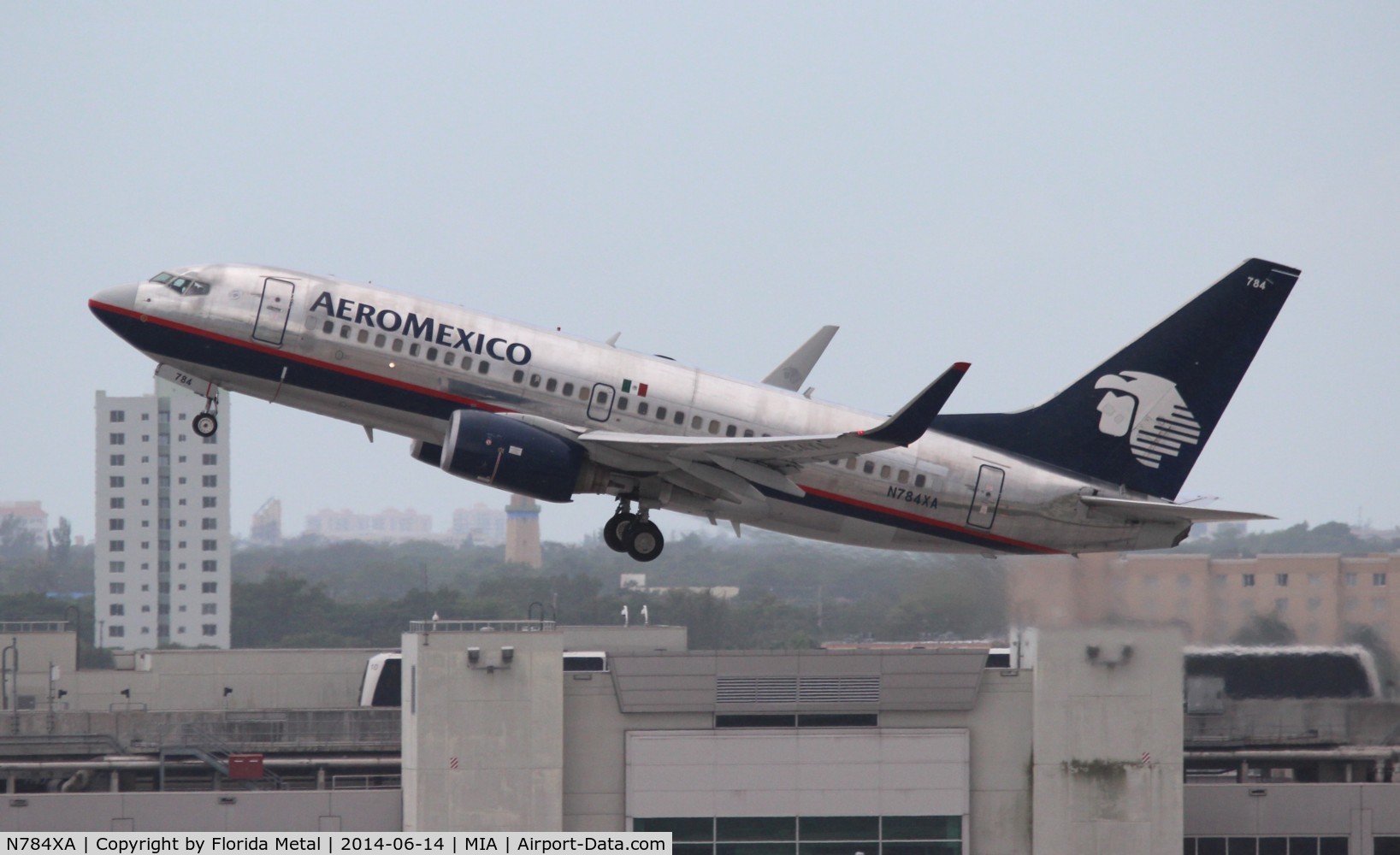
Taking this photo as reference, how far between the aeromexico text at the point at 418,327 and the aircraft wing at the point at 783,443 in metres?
2.62

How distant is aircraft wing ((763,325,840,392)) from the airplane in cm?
230

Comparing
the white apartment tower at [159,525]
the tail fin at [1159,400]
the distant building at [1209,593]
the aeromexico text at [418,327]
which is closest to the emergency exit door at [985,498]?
the tail fin at [1159,400]

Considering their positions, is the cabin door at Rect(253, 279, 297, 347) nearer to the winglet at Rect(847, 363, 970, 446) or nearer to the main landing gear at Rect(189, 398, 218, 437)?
the main landing gear at Rect(189, 398, 218, 437)

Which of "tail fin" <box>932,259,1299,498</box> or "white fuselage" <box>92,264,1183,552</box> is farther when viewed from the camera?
"tail fin" <box>932,259,1299,498</box>

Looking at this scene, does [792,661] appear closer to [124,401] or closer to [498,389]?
[498,389]

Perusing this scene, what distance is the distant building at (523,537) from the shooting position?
5989 inches

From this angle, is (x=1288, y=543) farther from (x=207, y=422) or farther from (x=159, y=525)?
(x=159, y=525)

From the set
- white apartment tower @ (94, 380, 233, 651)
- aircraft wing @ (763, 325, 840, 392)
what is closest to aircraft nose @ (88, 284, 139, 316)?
aircraft wing @ (763, 325, 840, 392)

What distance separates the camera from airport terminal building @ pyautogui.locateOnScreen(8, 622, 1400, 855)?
47.5 m

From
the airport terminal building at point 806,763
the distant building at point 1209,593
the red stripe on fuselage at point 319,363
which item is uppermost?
the red stripe on fuselage at point 319,363

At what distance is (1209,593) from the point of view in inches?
1944

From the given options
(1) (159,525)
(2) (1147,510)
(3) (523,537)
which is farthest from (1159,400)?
(1) (159,525)

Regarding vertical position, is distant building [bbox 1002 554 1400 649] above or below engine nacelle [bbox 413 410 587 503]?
below

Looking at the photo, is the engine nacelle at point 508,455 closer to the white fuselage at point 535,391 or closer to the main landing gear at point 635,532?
the white fuselage at point 535,391
